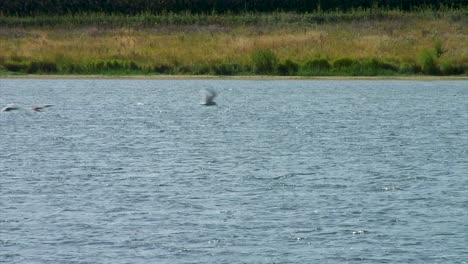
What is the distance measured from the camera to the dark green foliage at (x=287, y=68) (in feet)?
153

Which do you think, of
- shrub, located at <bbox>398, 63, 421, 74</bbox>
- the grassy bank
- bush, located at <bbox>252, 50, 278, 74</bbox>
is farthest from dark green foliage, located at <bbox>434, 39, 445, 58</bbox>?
bush, located at <bbox>252, 50, 278, 74</bbox>

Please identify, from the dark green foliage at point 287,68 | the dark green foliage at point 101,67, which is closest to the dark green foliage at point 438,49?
the dark green foliage at point 287,68

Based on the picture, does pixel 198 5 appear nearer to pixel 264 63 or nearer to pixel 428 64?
pixel 264 63

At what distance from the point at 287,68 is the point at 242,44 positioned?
4.29 metres

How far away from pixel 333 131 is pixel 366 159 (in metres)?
5.67

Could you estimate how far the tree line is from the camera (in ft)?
207

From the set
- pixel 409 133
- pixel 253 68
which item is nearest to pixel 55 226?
pixel 409 133

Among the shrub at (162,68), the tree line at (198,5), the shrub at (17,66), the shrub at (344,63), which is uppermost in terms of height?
the shrub at (17,66)

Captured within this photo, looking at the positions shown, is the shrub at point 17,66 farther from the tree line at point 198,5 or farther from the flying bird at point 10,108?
the tree line at point 198,5

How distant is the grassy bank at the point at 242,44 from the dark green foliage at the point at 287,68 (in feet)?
0.12

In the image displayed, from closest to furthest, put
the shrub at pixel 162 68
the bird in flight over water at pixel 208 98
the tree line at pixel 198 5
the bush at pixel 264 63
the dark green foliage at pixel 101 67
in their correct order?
1. the bird in flight over water at pixel 208 98
2. the bush at pixel 264 63
3. the shrub at pixel 162 68
4. the dark green foliage at pixel 101 67
5. the tree line at pixel 198 5

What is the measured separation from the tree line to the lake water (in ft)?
78.4

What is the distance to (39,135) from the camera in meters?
29.9

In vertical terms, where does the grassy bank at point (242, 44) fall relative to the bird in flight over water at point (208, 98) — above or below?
below
